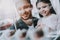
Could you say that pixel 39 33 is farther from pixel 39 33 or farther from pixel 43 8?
pixel 43 8

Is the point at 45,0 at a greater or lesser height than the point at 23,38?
greater

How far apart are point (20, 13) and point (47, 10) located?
233 mm

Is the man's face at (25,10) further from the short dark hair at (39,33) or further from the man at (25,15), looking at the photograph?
the short dark hair at (39,33)

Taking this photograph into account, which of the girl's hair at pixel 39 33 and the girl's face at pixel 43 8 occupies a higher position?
the girl's face at pixel 43 8

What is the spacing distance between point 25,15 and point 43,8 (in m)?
0.17

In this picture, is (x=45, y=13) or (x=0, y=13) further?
(x=0, y=13)

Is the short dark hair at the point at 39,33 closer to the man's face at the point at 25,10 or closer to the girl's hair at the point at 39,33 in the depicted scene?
the girl's hair at the point at 39,33

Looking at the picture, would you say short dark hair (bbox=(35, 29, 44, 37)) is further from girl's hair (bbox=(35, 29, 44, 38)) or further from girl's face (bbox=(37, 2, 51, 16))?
girl's face (bbox=(37, 2, 51, 16))

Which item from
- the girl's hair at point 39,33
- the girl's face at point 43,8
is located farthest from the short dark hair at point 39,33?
the girl's face at point 43,8

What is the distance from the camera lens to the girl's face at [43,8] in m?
1.07

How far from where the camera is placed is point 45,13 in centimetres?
107

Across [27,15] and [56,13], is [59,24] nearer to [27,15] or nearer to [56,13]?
[56,13]

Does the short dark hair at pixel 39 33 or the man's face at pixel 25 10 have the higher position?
the man's face at pixel 25 10

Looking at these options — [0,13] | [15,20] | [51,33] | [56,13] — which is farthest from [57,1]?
[0,13]
